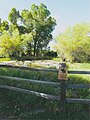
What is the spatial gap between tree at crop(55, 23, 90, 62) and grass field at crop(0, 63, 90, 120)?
3437 cm

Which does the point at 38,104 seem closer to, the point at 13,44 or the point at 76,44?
the point at 76,44

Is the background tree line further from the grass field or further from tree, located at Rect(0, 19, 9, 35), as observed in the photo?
the grass field

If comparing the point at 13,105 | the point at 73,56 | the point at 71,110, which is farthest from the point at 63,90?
the point at 73,56

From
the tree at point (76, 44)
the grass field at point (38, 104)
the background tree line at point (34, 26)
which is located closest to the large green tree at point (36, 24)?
the background tree line at point (34, 26)

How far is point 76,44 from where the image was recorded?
42.6 m

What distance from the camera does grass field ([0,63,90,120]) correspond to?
619cm

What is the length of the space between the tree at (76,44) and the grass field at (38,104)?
3437 cm

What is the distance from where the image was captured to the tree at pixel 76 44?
139 ft

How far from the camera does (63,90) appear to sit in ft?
19.9

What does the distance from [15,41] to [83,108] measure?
4167 centimetres

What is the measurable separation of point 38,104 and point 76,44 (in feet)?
119

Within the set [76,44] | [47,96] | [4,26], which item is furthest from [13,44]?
[47,96]

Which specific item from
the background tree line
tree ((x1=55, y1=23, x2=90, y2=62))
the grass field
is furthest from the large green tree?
the grass field

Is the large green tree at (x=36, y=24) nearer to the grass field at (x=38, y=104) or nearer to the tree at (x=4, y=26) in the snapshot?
the tree at (x=4, y=26)
